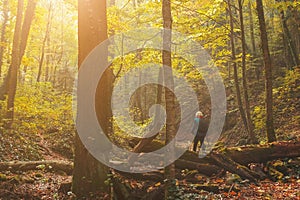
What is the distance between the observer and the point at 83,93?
6590 millimetres

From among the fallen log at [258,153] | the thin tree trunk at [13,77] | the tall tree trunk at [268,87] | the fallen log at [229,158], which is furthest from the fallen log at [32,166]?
the tall tree trunk at [268,87]

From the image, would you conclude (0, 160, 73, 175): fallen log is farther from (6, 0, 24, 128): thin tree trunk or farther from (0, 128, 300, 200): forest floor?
(6, 0, 24, 128): thin tree trunk

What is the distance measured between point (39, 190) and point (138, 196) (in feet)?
8.86

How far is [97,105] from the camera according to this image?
261 inches

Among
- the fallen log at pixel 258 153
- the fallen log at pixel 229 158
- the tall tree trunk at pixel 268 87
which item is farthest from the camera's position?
the tall tree trunk at pixel 268 87

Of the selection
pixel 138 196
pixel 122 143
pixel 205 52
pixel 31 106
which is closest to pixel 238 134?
pixel 205 52

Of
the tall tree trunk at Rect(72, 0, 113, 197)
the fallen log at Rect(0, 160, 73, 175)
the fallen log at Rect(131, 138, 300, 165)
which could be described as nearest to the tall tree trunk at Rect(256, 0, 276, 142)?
the fallen log at Rect(131, 138, 300, 165)

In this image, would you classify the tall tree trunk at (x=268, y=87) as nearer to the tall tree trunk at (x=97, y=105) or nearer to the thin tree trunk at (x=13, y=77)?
the tall tree trunk at (x=97, y=105)

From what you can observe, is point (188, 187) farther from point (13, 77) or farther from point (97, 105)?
point (13, 77)

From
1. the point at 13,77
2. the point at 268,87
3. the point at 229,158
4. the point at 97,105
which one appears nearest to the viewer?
the point at 97,105

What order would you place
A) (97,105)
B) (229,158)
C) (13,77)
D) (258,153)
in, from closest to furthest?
(97,105) → (229,158) → (258,153) → (13,77)

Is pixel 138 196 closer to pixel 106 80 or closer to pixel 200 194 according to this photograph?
pixel 200 194

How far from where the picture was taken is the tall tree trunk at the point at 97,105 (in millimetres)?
6422

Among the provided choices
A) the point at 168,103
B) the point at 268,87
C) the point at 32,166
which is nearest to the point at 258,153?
the point at 268,87
